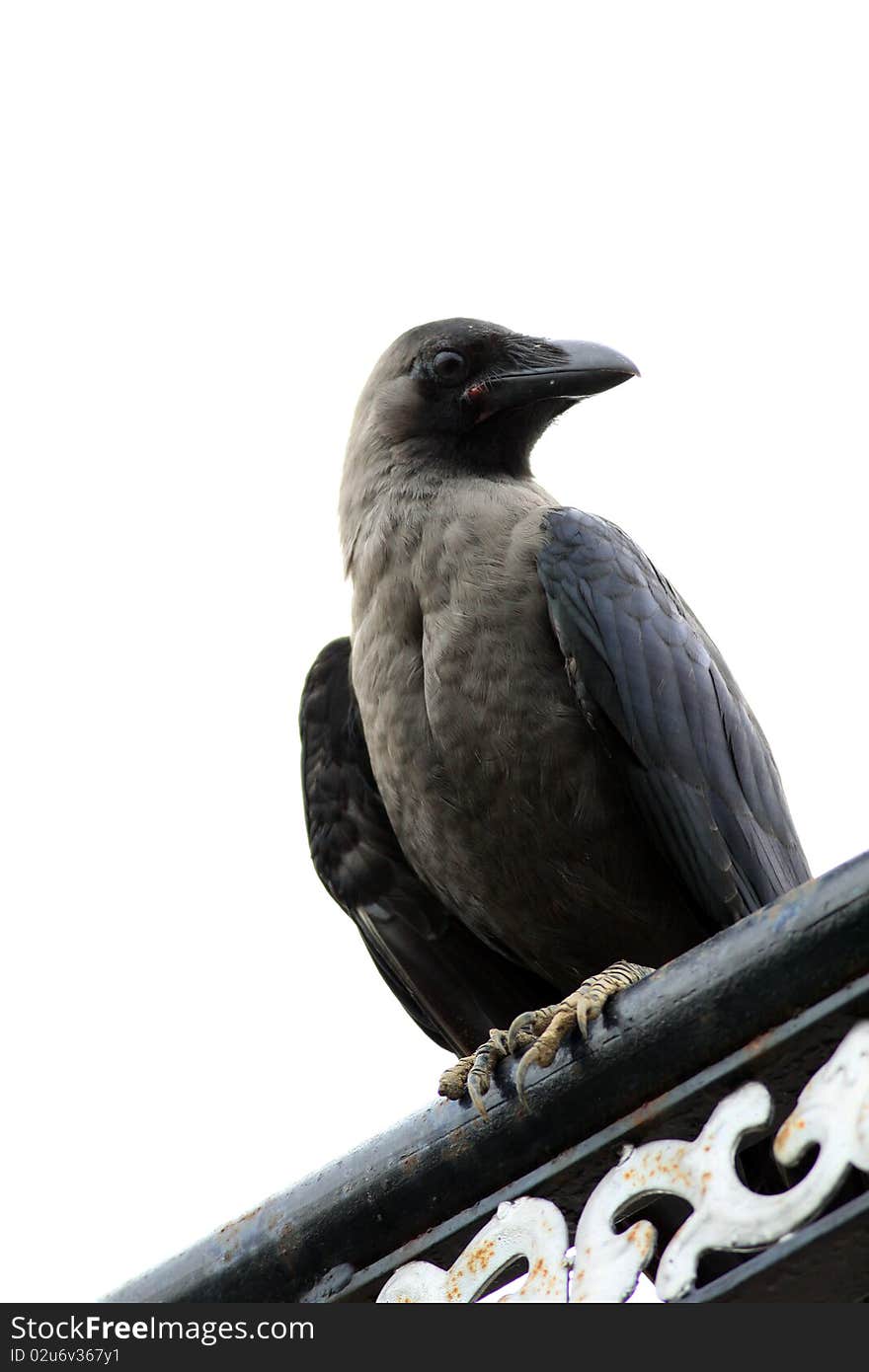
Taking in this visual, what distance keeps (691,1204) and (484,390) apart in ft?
12.4

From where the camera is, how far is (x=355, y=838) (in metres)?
5.46

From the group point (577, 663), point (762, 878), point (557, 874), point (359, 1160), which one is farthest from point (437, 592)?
point (359, 1160)

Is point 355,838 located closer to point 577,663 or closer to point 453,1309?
point 577,663

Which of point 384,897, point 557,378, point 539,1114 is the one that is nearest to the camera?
point 539,1114

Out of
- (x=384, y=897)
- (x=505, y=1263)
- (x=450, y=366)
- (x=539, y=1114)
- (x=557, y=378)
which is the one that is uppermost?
(x=450, y=366)

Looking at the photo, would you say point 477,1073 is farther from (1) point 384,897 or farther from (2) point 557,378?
(2) point 557,378

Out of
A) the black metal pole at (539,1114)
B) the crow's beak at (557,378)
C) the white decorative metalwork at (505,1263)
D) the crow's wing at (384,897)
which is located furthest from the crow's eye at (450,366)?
the white decorative metalwork at (505,1263)

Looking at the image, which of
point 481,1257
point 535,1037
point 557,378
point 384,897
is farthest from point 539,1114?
point 557,378

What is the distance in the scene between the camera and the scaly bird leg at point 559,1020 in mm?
3047

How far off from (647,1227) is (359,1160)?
72 centimetres

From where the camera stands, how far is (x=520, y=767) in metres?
4.63

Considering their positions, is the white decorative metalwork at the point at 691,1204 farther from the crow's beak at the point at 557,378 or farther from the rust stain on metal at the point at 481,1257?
the crow's beak at the point at 557,378

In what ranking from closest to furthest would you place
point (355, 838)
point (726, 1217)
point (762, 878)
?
1. point (726, 1217)
2. point (762, 878)
3. point (355, 838)

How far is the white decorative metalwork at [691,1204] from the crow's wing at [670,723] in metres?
1.72
